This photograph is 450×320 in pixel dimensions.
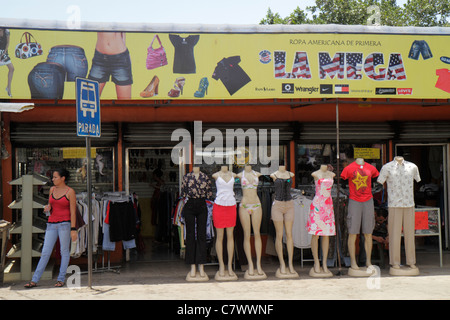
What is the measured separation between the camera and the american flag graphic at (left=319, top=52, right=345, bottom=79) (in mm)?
7617

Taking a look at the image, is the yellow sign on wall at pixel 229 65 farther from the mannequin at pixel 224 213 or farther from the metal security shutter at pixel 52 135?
the metal security shutter at pixel 52 135

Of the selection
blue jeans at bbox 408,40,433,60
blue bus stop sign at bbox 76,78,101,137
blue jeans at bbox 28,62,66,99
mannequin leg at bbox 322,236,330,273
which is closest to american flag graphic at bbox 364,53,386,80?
blue jeans at bbox 408,40,433,60

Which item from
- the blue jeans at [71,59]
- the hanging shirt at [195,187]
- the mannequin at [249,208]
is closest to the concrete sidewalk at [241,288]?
the mannequin at [249,208]

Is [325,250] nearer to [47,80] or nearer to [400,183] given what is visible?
[400,183]

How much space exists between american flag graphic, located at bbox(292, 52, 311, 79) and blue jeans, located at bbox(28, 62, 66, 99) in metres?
3.62

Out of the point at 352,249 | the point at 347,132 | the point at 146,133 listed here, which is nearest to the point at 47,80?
the point at 146,133

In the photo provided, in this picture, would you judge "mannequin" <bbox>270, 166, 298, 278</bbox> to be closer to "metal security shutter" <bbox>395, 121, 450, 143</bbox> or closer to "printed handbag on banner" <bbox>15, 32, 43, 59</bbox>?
"metal security shutter" <bbox>395, 121, 450, 143</bbox>

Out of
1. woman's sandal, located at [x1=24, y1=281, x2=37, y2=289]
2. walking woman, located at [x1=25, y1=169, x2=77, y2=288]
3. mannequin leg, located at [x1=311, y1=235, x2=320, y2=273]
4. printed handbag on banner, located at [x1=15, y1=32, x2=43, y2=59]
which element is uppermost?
printed handbag on banner, located at [x1=15, y1=32, x2=43, y2=59]

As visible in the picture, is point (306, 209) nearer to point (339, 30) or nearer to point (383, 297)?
point (383, 297)

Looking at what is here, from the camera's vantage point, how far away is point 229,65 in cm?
744

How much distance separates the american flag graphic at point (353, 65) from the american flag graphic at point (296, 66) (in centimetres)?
68

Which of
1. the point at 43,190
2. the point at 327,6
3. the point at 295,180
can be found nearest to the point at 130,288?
the point at 43,190

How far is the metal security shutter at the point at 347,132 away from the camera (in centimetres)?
944

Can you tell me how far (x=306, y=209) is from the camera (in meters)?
8.27
